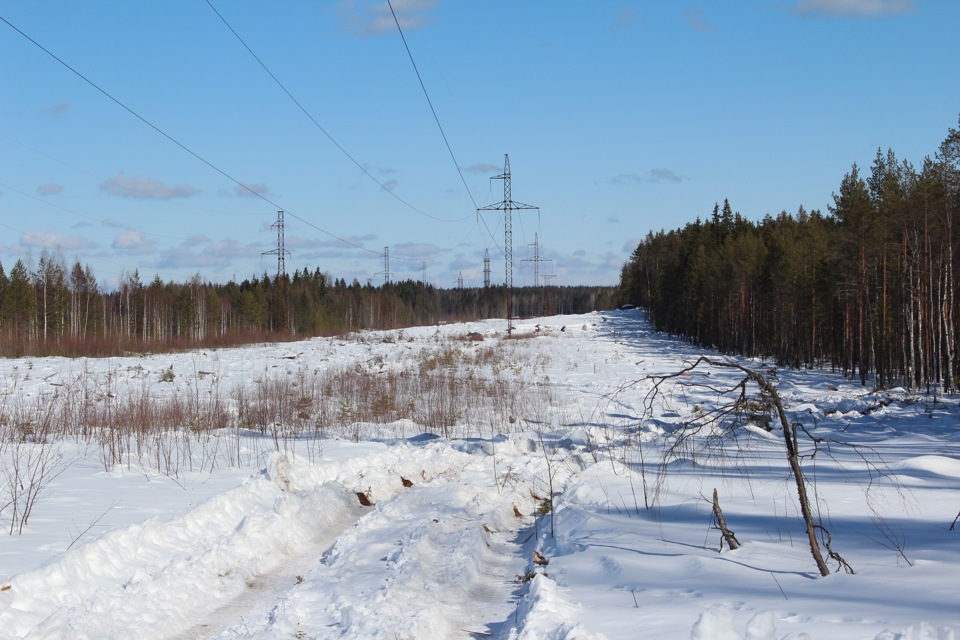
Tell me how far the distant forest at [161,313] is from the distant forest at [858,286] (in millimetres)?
34602

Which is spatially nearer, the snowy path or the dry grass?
the snowy path

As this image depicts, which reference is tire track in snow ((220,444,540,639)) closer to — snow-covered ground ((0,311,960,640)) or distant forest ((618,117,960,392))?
snow-covered ground ((0,311,960,640))

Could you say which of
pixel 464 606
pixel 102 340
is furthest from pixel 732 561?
pixel 102 340

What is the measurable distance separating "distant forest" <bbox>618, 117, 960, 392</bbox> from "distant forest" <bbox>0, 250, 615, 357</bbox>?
3460cm

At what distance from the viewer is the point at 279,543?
7676mm

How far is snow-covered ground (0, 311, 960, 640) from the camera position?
496 centimetres

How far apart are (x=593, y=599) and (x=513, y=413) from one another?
13848 mm

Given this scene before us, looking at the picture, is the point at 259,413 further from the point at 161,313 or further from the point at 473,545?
the point at 161,313

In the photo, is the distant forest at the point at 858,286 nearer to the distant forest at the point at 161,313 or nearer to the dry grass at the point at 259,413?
the dry grass at the point at 259,413

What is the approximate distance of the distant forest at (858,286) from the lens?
2956 cm

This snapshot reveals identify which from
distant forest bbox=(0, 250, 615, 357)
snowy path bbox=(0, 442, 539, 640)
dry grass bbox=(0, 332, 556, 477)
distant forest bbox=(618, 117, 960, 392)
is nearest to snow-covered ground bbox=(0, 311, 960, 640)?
snowy path bbox=(0, 442, 539, 640)

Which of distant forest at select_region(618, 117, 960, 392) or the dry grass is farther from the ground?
distant forest at select_region(618, 117, 960, 392)

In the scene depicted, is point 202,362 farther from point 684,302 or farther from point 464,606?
point 684,302

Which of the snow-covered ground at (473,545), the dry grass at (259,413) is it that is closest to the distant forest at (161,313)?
the dry grass at (259,413)
